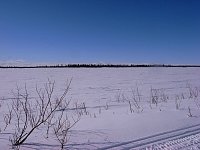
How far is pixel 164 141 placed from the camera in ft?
12.1

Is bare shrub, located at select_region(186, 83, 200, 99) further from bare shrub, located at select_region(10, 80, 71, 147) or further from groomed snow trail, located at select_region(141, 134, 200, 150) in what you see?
groomed snow trail, located at select_region(141, 134, 200, 150)

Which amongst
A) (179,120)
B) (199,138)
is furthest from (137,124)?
(199,138)

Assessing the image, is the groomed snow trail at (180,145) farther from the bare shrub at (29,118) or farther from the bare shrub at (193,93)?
the bare shrub at (193,93)

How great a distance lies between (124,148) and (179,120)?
2.00 meters

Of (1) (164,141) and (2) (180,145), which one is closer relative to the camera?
(2) (180,145)

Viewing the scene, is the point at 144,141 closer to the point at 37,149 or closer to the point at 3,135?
the point at 37,149

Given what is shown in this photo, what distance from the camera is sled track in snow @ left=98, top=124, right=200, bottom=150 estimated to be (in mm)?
3447

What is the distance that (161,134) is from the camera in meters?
4.07

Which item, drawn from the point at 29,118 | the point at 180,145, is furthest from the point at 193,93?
the point at 180,145

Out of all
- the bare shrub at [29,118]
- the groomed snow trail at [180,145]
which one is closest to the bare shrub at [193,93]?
the bare shrub at [29,118]

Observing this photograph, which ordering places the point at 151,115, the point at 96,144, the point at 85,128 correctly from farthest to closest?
the point at 151,115 → the point at 85,128 → the point at 96,144

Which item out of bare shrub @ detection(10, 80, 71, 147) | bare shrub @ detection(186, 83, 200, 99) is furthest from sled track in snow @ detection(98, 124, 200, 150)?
bare shrub @ detection(186, 83, 200, 99)

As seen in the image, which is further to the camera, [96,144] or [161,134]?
[161,134]

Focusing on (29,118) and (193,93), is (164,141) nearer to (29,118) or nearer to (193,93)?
(29,118)
